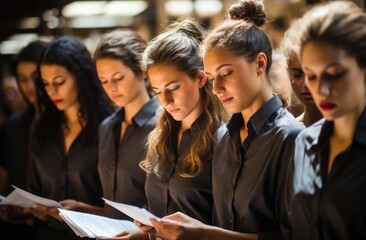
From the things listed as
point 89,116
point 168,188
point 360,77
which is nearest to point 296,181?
point 360,77

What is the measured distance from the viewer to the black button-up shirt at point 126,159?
3.25 meters

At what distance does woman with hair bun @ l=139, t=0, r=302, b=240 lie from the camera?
7.64ft

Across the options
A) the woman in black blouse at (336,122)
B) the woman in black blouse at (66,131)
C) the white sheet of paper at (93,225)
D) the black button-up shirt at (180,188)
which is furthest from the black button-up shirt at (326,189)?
the woman in black blouse at (66,131)

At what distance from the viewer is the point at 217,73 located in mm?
2416

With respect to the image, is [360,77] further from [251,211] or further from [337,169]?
[251,211]

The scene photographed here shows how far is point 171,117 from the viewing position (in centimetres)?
299

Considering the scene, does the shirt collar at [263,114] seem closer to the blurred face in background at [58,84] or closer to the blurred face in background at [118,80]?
the blurred face in background at [118,80]

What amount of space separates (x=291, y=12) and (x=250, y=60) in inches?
112

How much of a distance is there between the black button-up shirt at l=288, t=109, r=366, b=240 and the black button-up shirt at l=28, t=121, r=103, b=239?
5.78 feet

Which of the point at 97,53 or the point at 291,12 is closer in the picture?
the point at 97,53

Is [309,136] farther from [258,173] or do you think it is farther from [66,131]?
[66,131]

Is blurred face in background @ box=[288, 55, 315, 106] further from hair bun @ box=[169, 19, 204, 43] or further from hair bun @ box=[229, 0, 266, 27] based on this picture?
hair bun @ box=[169, 19, 204, 43]

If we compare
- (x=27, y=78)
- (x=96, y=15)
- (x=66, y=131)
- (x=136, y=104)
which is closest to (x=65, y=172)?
(x=66, y=131)

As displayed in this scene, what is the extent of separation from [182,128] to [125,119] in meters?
0.58
